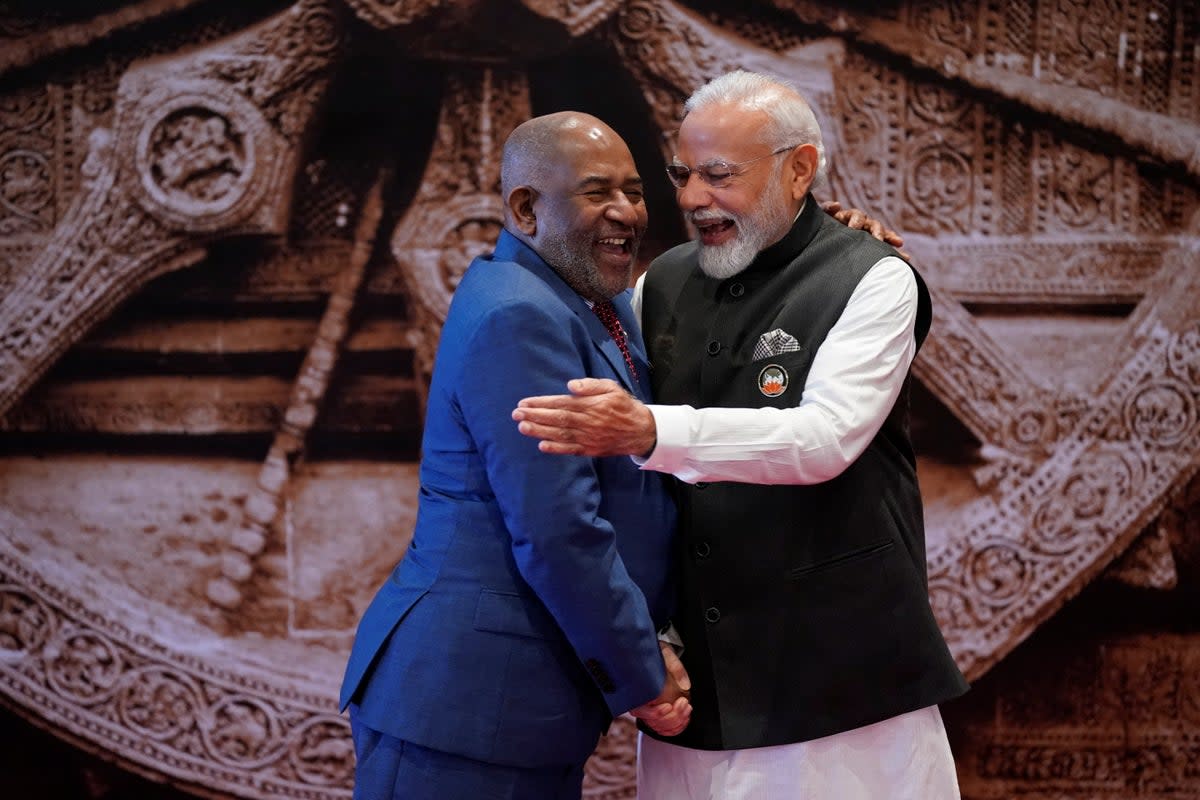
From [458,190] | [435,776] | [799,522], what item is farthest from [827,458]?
[458,190]

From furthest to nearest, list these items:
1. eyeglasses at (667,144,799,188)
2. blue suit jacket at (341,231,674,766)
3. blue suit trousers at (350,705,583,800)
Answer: eyeglasses at (667,144,799,188)
blue suit trousers at (350,705,583,800)
blue suit jacket at (341,231,674,766)

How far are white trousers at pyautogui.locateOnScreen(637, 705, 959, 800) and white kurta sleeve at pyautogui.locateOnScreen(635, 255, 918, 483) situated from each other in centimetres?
52

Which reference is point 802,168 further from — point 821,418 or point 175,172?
point 175,172

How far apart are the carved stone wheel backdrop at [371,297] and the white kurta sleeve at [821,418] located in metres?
1.73

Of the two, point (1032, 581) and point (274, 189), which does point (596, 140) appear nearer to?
point (274, 189)

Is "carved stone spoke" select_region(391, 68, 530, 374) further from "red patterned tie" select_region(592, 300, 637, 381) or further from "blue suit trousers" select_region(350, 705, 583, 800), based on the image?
"blue suit trousers" select_region(350, 705, 583, 800)

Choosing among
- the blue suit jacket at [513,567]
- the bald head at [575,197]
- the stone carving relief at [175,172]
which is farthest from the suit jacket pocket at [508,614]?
the stone carving relief at [175,172]

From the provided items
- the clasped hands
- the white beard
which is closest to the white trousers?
the clasped hands

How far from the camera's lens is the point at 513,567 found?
2.12m

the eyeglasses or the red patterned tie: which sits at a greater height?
the eyeglasses

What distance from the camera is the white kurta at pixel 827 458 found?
205cm

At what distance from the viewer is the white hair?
7.66 ft

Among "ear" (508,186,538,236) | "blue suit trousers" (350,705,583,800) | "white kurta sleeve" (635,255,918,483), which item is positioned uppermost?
"ear" (508,186,538,236)

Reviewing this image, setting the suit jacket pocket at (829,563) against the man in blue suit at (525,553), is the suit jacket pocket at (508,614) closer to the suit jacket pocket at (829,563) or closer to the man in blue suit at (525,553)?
the man in blue suit at (525,553)
